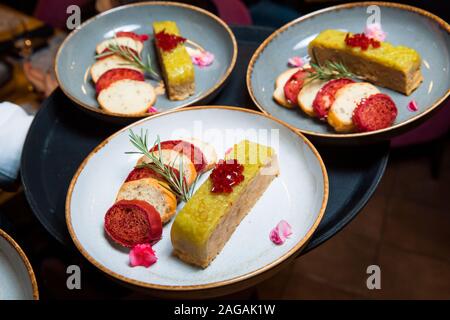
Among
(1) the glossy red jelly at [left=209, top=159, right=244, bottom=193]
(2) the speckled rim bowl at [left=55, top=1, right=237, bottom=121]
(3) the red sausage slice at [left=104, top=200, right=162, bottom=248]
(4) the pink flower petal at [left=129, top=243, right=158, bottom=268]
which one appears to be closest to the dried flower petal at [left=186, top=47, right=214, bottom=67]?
(2) the speckled rim bowl at [left=55, top=1, right=237, bottom=121]

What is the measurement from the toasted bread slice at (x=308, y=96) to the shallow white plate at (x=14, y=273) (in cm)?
89

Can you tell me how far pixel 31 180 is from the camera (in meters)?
1.42

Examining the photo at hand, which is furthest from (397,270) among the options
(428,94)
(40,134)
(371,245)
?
(40,134)

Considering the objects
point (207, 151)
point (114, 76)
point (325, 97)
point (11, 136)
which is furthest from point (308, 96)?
point (11, 136)

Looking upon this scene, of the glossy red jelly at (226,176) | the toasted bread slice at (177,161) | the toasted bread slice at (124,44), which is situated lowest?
the toasted bread slice at (177,161)

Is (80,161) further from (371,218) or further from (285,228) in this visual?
(371,218)

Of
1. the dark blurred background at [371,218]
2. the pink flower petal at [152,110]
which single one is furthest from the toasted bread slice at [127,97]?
the dark blurred background at [371,218]

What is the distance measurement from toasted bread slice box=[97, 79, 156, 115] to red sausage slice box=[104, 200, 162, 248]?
43 cm

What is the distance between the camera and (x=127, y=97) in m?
1.61

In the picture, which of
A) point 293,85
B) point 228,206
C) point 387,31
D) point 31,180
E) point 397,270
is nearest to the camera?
point 228,206

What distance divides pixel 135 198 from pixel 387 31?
106 cm

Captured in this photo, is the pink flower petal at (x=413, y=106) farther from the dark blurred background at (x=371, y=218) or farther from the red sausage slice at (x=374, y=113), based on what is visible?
the dark blurred background at (x=371, y=218)

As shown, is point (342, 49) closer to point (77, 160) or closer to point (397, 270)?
point (77, 160)

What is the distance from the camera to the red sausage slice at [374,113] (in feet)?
4.54
